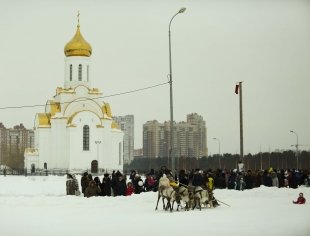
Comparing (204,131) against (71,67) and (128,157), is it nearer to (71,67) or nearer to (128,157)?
(128,157)

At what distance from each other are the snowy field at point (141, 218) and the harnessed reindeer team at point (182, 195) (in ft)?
1.27

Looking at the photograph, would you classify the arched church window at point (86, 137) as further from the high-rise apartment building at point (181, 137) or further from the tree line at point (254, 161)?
the high-rise apartment building at point (181, 137)

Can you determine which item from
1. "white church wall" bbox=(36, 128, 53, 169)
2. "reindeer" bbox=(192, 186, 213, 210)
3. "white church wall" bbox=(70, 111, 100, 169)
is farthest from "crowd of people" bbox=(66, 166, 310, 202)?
"white church wall" bbox=(36, 128, 53, 169)

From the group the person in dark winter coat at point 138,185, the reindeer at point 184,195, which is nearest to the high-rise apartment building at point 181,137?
the person in dark winter coat at point 138,185

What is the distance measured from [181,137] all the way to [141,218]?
127m

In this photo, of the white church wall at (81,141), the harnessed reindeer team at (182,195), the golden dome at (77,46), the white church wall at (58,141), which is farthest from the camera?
the golden dome at (77,46)

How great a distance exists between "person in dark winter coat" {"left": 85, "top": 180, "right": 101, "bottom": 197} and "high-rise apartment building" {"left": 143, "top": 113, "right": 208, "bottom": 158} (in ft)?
384

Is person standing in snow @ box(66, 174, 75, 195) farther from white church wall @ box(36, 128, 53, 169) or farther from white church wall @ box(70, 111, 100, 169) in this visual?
white church wall @ box(36, 128, 53, 169)

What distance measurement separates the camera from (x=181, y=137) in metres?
142

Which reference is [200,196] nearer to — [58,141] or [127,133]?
[58,141]

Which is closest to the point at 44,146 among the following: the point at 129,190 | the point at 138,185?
the point at 138,185

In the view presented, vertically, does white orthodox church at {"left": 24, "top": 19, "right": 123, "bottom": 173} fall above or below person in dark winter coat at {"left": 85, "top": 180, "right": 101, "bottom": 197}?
above

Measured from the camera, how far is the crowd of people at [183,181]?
21.6 metres

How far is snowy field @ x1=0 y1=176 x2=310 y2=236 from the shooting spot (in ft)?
40.1
